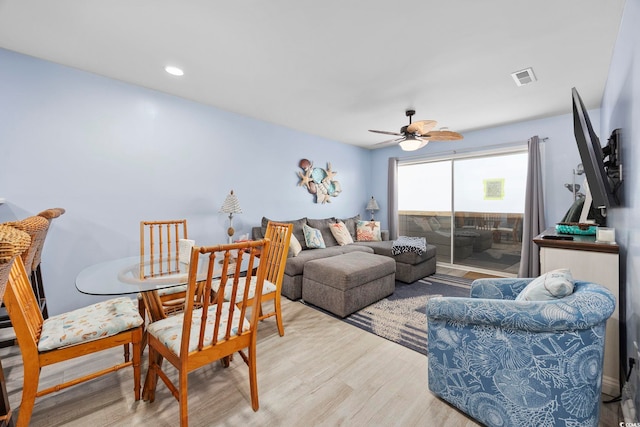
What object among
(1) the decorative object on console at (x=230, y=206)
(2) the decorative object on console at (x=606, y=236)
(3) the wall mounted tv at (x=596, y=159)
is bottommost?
(2) the decorative object on console at (x=606, y=236)

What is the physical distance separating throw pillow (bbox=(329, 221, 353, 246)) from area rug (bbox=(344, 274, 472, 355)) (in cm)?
112

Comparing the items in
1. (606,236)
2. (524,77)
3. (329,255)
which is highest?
(524,77)

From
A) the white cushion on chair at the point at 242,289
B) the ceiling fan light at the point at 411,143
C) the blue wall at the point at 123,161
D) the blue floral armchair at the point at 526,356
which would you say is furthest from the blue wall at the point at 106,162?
the blue floral armchair at the point at 526,356

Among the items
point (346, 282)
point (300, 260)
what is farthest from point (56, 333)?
point (300, 260)

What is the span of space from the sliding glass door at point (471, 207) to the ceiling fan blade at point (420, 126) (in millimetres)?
1935

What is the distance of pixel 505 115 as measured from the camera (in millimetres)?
3729

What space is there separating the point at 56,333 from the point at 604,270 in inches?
126

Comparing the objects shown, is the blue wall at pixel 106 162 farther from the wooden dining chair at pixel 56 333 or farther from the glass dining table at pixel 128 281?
the wooden dining chair at pixel 56 333

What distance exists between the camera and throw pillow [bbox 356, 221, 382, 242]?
194 inches

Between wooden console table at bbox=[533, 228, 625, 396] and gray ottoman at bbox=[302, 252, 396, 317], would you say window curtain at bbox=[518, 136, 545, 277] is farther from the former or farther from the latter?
wooden console table at bbox=[533, 228, 625, 396]

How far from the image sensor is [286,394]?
5.43 ft

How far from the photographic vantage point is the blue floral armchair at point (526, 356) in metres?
1.17

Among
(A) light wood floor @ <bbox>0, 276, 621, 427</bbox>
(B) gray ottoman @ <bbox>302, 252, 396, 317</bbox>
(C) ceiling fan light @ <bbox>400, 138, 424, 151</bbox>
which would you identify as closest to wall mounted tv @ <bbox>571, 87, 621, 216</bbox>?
(A) light wood floor @ <bbox>0, 276, 621, 427</bbox>

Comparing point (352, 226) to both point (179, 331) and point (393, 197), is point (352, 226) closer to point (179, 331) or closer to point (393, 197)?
point (393, 197)
